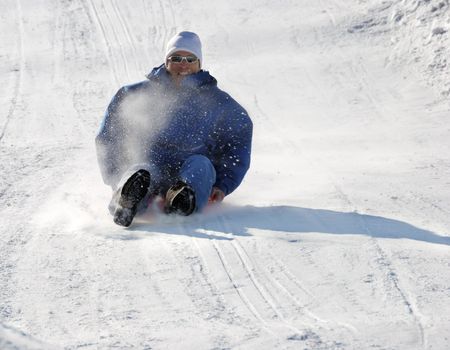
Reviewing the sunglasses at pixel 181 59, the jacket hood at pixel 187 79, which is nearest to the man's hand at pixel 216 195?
the jacket hood at pixel 187 79

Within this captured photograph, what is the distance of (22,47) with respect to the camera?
41.8 feet

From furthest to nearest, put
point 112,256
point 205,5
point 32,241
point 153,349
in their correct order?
point 205,5 → point 32,241 → point 112,256 → point 153,349

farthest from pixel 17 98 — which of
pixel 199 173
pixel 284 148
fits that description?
pixel 199 173

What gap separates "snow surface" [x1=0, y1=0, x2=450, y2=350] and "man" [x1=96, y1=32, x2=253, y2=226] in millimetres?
341

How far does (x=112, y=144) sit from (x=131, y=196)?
82 centimetres

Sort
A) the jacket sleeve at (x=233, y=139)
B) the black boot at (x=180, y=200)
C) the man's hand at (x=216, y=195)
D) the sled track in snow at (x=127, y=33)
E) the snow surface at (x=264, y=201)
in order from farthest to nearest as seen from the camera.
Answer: the sled track in snow at (x=127, y=33), the jacket sleeve at (x=233, y=139), the man's hand at (x=216, y=195), the black boot at (x=180, y=200), the snow surface at (x=264, y=201)

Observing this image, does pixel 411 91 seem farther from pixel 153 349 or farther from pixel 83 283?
pixel 153 349

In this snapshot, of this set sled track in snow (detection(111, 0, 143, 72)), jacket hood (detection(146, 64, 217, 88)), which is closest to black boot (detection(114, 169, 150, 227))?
jacket hood (detection(146, 64, 217, 88))

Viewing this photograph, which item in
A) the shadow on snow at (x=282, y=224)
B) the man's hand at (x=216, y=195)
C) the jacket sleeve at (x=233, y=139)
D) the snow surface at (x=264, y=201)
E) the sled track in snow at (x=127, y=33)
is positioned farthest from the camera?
the sled track in snow at (x=127, y=33)

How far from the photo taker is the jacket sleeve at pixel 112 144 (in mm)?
5992

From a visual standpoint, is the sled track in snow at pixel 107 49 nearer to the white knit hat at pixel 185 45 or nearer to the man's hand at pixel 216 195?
the white knit hat at pixel 185 45

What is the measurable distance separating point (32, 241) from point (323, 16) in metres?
8.57

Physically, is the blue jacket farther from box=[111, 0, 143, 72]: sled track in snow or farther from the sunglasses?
box=[111, 0, 143, 72]: sled track in snow

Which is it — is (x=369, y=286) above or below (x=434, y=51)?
above
